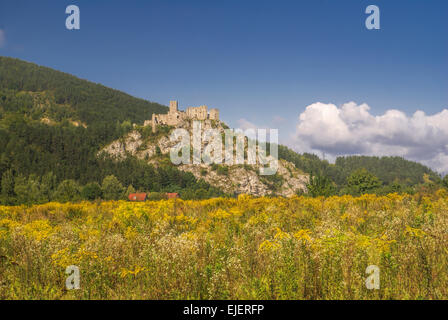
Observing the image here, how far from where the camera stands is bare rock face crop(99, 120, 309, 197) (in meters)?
172

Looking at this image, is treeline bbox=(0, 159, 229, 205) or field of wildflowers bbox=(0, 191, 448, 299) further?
treeline bbox=(0, 159, 229, 205)

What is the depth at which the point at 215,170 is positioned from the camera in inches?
7057

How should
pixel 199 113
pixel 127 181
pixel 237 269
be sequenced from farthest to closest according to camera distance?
1. pixel 199 113
2. pixel 127 181
3. pixel 237 269

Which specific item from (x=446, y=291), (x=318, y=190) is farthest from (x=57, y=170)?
(x=446, y=291)

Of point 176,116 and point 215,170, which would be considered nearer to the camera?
point 215,170

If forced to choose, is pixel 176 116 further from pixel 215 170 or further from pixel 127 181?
pixel 127 181

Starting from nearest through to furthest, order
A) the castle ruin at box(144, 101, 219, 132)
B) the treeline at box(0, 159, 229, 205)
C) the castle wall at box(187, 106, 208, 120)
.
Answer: the treeline at box(0, 159, 229, 205)
the castle ruin at box(144, 101, 219, 132)
the castle wall at box(187, 106, 208, 120)
